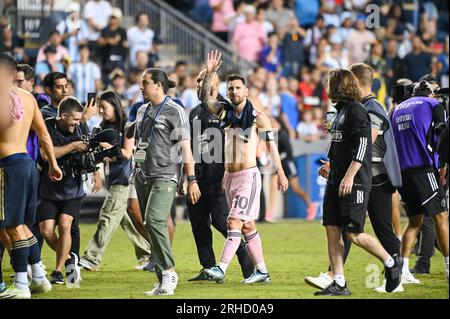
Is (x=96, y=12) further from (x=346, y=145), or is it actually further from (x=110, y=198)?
(x=346, y=145)

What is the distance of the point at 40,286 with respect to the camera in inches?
405

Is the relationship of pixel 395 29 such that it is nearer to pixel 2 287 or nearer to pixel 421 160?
pixel 421 160

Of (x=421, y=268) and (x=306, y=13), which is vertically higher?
(x=306, y=13)

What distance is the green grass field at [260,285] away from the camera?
10523 mm

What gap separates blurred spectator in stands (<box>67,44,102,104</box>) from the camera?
21.0m

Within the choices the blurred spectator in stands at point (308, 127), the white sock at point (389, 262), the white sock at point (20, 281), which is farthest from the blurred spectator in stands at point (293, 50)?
the white sock at point (20, 281)

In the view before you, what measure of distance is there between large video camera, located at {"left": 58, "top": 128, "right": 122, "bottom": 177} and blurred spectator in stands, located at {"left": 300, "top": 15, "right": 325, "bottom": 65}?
1461 centimetres

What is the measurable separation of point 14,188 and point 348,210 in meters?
3.20

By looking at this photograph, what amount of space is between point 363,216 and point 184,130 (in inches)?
77.4

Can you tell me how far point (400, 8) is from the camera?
27438 mm

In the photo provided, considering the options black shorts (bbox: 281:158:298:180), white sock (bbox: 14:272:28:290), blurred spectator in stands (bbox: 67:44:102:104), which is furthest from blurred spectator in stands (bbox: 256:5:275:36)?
white sock (bbox: 14:272:28:290)

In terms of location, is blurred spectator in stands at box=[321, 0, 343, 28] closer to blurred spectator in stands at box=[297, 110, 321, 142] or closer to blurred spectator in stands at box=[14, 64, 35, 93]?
blurred spectator in stands at box=[297, 110, 321, 142]

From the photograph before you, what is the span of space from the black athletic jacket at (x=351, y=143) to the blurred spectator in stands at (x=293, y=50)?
1489 centimetres

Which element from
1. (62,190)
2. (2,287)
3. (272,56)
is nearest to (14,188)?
(2,287)
